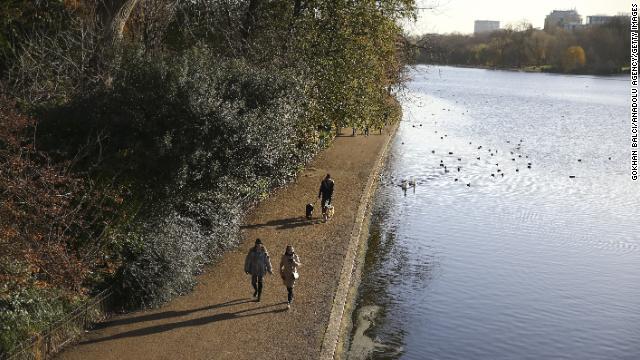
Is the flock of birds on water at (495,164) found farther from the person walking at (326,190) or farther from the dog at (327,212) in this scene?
the person walking at (326,190)

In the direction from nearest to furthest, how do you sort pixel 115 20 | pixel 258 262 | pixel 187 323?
pixel 187 323 → pixel 258 262 → pixel 115 20

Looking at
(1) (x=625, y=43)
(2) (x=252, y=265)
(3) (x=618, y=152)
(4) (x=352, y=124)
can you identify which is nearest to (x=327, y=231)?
(2) (x=252, y=265)

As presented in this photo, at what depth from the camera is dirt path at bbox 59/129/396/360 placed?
12492mm

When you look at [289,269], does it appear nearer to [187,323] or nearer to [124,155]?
[187,323]

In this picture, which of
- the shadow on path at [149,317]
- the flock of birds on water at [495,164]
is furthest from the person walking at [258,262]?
the flock of birds on water at [495,164]

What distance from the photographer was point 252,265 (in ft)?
47.3

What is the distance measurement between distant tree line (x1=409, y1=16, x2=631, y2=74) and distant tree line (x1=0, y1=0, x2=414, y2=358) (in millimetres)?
76373

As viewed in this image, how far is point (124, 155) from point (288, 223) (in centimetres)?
671

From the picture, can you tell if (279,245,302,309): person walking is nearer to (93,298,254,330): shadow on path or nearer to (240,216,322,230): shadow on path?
(93,298,254,330): shadow on path

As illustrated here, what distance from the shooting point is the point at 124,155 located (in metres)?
16.1

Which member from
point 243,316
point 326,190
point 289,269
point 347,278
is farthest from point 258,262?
point 326,190

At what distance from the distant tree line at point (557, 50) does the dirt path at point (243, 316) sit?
259ft

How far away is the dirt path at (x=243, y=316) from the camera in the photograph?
12.5m

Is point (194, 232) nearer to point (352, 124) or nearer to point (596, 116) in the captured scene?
point (352, 124)
